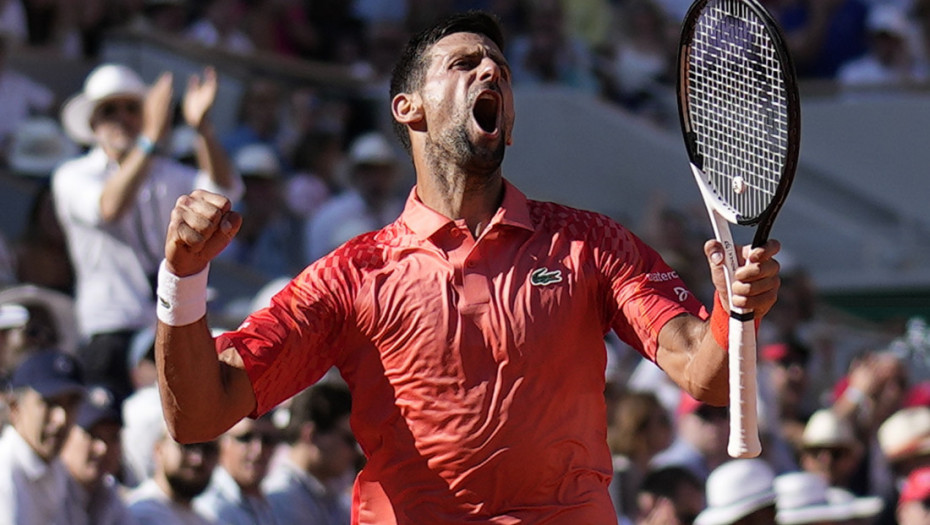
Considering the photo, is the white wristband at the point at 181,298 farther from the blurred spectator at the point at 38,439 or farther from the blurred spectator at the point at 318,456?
the blurred spectator at the point at 318,456

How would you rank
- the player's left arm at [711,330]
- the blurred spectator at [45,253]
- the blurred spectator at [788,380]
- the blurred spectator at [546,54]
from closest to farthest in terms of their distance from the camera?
1. the player's left arm at [711,330]
2. the blurred spectator at [45,253]
3. the blurred spectator at [788,380]
4. the blurred spectator at [546,54]

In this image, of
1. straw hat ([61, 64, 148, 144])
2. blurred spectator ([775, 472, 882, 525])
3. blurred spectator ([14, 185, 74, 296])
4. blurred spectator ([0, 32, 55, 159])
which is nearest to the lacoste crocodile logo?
blurred spectator ([775, 472, 882, 525])

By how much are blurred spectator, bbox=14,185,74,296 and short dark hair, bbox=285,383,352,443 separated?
212cm

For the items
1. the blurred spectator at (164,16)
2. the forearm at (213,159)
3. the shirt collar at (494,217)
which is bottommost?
the blurred spectator at (164,16)

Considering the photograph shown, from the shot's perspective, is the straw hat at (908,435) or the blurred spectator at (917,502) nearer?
the blurred spectator at (917,502)

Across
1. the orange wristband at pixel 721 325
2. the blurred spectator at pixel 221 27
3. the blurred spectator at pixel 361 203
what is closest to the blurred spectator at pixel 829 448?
the blurred spectator at pixel 361 203

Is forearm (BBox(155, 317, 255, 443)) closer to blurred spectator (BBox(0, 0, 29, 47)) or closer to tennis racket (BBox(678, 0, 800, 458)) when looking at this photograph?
tennis racket (BBox(678, 0, 800, 458))

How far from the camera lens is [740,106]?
4066mm

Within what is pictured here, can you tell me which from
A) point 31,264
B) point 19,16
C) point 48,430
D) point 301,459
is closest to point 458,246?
point 48,430

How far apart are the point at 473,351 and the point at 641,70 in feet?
34.5

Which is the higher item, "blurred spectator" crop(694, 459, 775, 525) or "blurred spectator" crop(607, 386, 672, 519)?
"blurred spectator" crop(694, 459, 775, 525)

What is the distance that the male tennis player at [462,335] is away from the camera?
12.8ft

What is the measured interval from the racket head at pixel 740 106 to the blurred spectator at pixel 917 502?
10.2 feet

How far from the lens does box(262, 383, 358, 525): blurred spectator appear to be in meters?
6.72
